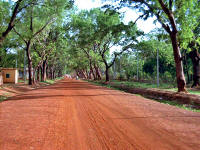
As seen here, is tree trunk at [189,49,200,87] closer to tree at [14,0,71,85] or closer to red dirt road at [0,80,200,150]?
tree at [14,0,71,85]

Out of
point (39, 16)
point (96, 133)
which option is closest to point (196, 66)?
point (39, 16)

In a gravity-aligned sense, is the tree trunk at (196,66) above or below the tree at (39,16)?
A: below


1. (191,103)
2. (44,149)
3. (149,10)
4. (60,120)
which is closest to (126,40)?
(149,10)

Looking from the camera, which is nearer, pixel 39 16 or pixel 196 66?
pixel 39 16

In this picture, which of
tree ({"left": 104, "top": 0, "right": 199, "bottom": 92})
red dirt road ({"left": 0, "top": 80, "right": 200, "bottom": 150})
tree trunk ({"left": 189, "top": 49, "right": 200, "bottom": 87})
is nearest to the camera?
red dirt road ({"left": 0, "top": 80, "right": 200, "bottom": 150})

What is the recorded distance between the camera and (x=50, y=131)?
5.25m

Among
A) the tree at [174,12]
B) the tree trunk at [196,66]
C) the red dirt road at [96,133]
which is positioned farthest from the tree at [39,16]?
the tree trunk at [196,66]

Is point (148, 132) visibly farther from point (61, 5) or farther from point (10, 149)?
point (61, 5)

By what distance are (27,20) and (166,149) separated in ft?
79.2

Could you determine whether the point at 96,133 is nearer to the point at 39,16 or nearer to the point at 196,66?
the point at 39,16

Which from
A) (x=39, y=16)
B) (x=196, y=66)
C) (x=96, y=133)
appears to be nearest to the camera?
(x=96, y=133)

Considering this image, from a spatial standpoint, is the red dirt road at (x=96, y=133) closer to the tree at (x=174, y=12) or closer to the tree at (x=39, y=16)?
the tree at (x=174, y=12)

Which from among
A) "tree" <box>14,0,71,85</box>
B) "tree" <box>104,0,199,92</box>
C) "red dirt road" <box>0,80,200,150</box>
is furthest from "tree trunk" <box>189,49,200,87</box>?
"red dirt road" <box>0,80,200,150</box>

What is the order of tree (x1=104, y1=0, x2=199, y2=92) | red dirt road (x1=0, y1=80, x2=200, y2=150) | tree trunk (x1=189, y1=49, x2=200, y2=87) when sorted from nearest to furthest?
red dirt road (x1=0, y1=80, x2=200, y2=150) < tree (x1=104, y1=0, x2=199, y2=92) < tree trunk (x1=189, y1=49, x2=200, y2=87)
